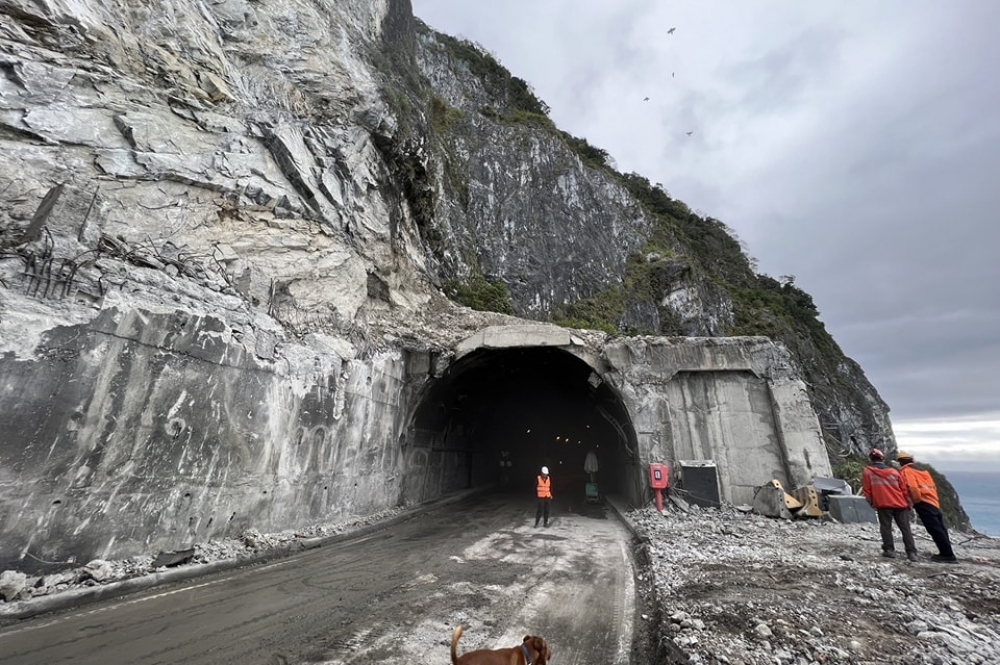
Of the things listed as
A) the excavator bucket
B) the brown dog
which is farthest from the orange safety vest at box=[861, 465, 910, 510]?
the brown dog

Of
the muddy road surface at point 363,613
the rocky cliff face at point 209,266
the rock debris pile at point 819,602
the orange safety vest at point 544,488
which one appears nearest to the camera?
the rock debris pile at point 819,602

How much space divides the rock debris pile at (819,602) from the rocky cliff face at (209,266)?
7.03 meters

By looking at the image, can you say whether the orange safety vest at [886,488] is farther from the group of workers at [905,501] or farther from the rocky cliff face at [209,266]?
the rocky cliff face at [209,266]

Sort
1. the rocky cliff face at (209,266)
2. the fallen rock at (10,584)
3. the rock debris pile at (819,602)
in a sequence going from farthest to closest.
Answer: the rocky cliff face at (209,266) < the fallen rock at (10,584) < the rock debris pile at (819,602)

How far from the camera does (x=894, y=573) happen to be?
5434mm

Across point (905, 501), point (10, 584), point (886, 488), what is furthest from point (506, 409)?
point (10, 584)

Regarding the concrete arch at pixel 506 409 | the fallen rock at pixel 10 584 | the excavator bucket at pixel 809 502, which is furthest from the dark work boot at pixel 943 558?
the fallen rock at pixel 10 584

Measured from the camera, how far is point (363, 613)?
4.64 meters

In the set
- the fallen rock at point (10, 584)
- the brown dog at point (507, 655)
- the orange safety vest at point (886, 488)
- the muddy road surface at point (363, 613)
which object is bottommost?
the muddy road surface at point (363, 613)

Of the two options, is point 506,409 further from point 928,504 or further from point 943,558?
point 943,558

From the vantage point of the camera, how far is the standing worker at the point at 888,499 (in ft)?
21.2

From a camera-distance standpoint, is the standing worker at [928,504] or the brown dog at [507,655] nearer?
the brown dog at [507,655]

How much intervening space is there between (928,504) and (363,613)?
8.23 m

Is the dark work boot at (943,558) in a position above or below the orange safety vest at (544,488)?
below
